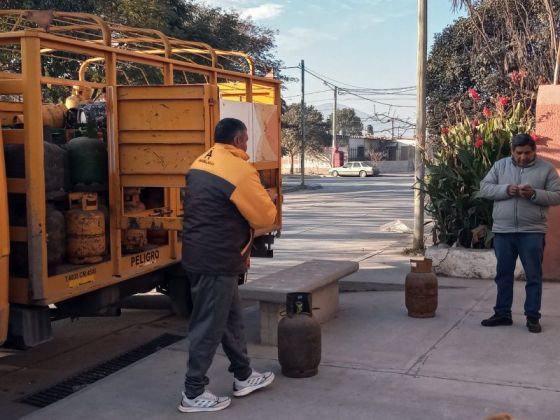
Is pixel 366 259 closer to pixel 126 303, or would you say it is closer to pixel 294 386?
pixel 126 303

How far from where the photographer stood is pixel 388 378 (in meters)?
5.16

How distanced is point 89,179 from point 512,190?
11.4 feet

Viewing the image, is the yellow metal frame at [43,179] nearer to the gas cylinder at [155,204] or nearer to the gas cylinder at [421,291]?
the gas cylinder at [155,204]

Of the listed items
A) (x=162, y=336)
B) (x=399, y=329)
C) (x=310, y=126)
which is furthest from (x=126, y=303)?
(x=310, y=126)

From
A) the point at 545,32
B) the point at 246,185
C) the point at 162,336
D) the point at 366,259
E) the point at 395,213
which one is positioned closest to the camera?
the point at 246,185

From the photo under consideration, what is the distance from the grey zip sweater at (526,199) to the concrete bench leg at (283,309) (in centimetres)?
168

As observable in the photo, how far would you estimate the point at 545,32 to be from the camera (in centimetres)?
1246

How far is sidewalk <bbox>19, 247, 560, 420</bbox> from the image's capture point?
4.60 metres

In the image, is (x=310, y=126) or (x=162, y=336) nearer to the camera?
(x=162, y=336)

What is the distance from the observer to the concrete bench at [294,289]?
6.02 metres

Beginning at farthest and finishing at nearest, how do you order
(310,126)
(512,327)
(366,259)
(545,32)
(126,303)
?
(310,126) → (545,32) → (366,259) → (126,303) → (512,327)

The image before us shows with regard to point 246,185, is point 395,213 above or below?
below

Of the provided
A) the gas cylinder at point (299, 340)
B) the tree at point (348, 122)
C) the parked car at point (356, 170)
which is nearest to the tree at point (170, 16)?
the gas cylinder at point (299, 340)

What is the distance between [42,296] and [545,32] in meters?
10.6
